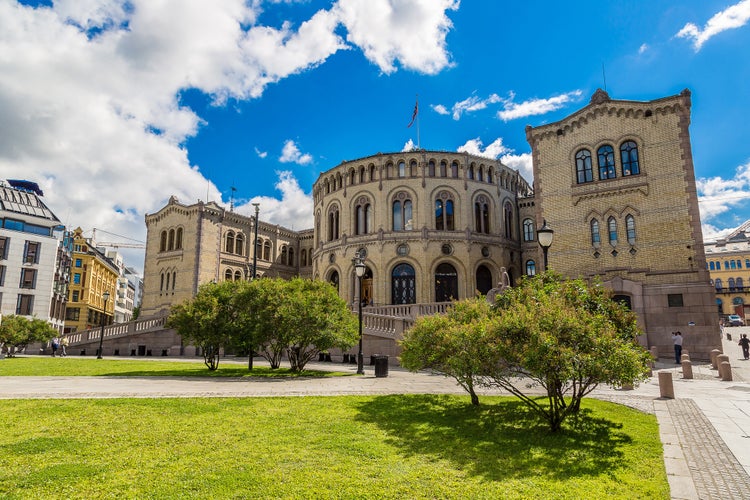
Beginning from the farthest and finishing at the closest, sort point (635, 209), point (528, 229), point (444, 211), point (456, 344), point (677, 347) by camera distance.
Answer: point (528, 229), point (444, 211), point (635, 209), point (677, 347), point (456, 344)

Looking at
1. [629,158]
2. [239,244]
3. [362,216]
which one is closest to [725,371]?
[629,158]

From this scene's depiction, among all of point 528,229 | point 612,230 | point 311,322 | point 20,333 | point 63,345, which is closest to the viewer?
point 311,322

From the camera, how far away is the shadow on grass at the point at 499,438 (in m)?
6.58

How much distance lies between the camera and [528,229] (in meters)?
41.9

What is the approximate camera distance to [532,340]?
7824 mm

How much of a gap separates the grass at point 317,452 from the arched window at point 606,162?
20292mm

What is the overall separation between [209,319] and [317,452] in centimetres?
1302

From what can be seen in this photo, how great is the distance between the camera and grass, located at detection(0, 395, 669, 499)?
555 centimetres

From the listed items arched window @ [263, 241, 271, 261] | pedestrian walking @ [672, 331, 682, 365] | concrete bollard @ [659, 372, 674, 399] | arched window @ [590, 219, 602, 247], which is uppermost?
arched window @ [263, 241, 271, 261]

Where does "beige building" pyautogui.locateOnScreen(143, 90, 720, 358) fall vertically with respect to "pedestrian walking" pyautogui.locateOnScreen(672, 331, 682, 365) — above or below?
above

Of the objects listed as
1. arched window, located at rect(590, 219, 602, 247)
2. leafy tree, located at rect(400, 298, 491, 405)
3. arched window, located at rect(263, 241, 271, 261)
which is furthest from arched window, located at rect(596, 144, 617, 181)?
arched window, located at rect(263, 241, 271, 261)

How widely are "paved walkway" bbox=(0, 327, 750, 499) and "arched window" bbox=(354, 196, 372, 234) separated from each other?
70.8 feet

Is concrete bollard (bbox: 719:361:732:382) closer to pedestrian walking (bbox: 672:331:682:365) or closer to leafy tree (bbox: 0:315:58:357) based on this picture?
pedestrian walking (bbox: 672:331:682:365)

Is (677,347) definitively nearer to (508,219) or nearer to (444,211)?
(444,211)
